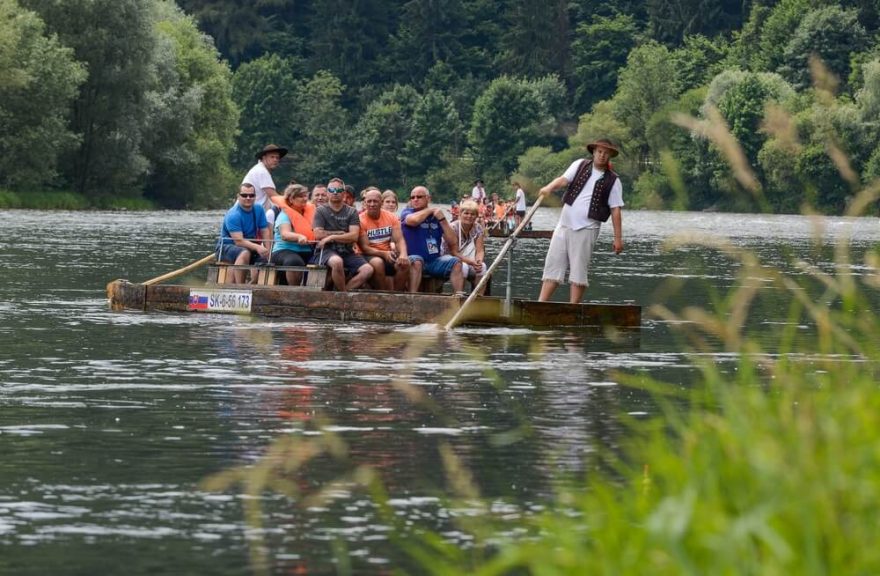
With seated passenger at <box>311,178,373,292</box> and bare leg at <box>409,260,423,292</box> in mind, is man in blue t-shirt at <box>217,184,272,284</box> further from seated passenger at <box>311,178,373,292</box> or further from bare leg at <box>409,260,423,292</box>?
bare leg at <box>409,260,423,292</box>

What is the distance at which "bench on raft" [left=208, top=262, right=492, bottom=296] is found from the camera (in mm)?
20547

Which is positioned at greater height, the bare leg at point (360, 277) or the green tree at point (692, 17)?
the green tree at point (692, 17)

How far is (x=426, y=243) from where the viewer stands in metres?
20.6

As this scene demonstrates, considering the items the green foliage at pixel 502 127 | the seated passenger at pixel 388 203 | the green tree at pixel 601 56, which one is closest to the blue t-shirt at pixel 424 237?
the seated passenger at pixel 388 203

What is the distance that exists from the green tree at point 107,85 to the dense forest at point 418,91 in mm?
77

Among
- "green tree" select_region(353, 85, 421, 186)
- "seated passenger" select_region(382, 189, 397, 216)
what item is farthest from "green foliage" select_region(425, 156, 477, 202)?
"seated passenger" select_region(382, 189, 397, 216)

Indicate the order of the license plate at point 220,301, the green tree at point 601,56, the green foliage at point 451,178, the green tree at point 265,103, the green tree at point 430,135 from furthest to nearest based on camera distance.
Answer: the green tree at point 601,56, the green tree at point 265,103, the green tree at point 430,135, the green foliage at point 451,178, the license plate at point 220,301

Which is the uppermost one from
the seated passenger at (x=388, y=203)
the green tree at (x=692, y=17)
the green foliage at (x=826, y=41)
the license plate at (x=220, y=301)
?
the green tree at (x=692, y=17)

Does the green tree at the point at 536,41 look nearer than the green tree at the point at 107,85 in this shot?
No

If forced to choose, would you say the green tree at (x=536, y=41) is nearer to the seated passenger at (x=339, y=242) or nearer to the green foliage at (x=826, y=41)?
the green foliage at (x=826, y=41)

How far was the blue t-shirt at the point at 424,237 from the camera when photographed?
20406 mm

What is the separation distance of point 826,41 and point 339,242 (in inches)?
3908

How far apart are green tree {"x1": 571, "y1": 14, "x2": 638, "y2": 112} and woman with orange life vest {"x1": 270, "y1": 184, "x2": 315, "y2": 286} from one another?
131m

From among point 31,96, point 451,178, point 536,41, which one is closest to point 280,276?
point 31,96
